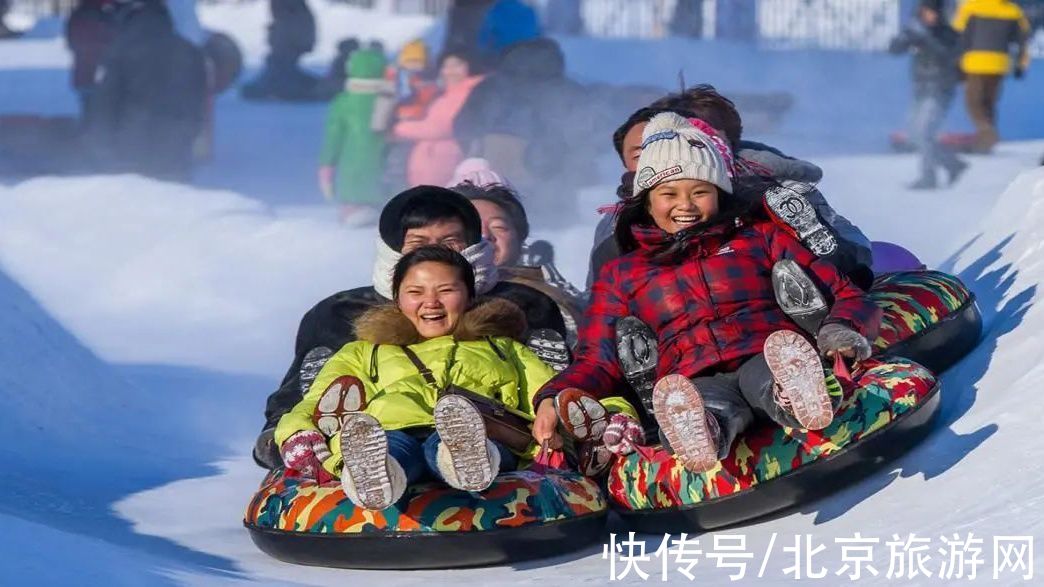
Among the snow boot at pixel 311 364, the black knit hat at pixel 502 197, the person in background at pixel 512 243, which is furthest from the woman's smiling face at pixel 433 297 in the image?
the black knit hat at pixel 502 197

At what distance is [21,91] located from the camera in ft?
48.6

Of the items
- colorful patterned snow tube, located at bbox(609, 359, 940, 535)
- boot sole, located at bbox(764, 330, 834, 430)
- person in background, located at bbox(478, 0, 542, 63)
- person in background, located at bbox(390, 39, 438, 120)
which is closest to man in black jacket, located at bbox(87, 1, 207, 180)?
person in background, located at bbox(390, 39, 438, 120)

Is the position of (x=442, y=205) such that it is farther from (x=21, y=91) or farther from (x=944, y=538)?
(x=21, y=91)

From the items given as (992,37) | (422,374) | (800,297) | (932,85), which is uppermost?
(800,297)

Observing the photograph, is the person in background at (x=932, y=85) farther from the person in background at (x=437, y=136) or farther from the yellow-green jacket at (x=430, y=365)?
the yellow-green jacket at (x=430, y=365)

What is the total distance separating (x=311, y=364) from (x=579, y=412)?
1.08 m

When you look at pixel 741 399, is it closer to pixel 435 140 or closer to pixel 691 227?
pixel 691 227

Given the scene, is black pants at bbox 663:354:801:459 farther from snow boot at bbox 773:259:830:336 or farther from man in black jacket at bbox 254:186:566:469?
man in black jacket at bbox 254:186:566:469

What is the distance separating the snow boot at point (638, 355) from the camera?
4.52 metres

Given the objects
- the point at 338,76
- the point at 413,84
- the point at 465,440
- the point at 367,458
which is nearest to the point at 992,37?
the point at 413,84

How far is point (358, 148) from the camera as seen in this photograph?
Result: 10.9m

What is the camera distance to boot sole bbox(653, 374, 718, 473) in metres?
3.87

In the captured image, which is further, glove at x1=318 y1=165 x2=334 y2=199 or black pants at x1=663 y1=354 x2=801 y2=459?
glove at x1=318 y1=165 x2=334 y2=199

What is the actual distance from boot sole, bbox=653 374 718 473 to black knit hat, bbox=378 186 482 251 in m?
1.22
